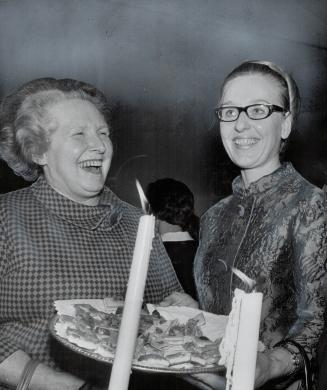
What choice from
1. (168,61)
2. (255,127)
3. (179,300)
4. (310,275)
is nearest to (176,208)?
(179,300)

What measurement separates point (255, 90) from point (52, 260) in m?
0.95

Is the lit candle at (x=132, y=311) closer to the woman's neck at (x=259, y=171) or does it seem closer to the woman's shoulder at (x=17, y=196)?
the woman's neck at (x=259, y=171)

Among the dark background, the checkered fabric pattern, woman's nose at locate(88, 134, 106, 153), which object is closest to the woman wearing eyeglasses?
the checkered fabric pattern

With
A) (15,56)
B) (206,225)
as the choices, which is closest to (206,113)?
(15,56)

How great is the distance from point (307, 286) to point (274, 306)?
13cm

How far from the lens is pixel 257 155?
156 centimetres

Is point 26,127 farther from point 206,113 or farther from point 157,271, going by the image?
point 206,113

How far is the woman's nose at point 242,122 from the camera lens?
5.06 ft

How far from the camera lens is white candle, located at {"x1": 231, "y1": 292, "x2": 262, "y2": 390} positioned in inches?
18.7

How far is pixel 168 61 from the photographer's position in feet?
15.6

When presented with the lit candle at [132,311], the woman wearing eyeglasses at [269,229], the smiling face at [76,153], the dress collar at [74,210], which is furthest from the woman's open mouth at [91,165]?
the lit candle at [132,311]

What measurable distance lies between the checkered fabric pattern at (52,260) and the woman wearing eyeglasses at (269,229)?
0.33 m

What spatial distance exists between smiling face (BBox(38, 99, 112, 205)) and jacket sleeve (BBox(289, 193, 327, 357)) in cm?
82

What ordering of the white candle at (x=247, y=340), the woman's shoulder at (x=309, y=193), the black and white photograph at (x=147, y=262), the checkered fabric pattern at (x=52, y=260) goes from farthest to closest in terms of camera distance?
the checkered fabric pattern at (x=52, y=260) < the woman's shoulder at (x=309, y=193) < the black and white photograph at (x=147, y=262) < the white candle at (x=247, y=340)
